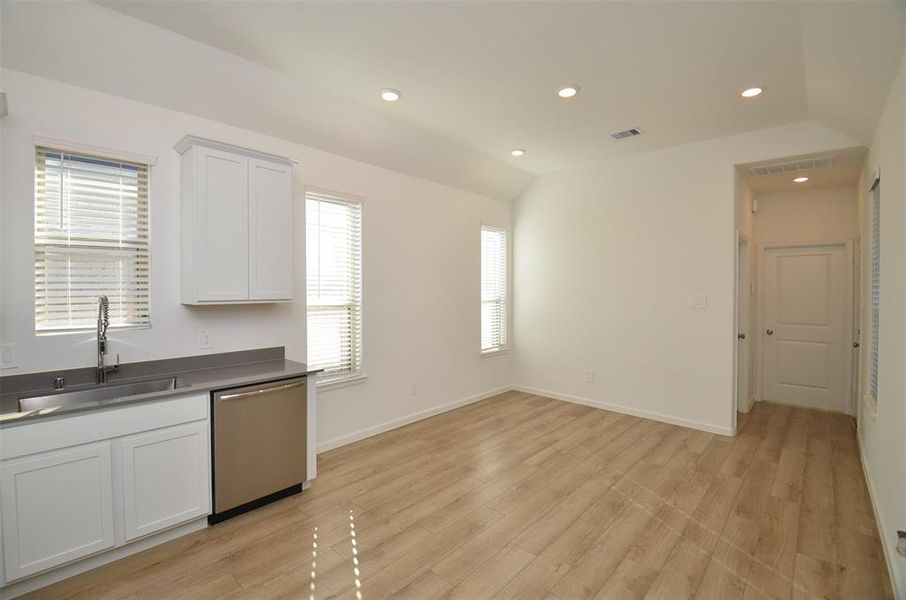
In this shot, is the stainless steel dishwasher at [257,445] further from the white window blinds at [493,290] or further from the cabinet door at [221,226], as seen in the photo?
the white window blinds at [493,290]

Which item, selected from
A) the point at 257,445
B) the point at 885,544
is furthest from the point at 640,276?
the point at 257,445

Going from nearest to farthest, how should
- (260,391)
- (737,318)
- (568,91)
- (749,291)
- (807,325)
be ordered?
(260,391) → (568,91) → (737,318) → (749,291) → (807,325)

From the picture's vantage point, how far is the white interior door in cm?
505

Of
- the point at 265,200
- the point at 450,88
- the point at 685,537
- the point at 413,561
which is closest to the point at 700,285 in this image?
the point at 685,537

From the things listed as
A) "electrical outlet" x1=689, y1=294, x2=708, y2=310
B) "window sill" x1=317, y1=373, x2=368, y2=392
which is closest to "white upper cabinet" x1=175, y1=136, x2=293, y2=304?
"window sill" x1=317, y1=373, x2=368, y2=392

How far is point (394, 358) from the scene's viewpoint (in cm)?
441

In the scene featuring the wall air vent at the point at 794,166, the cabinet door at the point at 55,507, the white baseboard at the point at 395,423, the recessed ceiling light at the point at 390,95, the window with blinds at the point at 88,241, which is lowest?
the white baseboard at the point at 395,423

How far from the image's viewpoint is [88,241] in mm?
2604

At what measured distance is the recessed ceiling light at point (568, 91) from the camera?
313 cm

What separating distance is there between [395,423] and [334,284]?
1.61 meters

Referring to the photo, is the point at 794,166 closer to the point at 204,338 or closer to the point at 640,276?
the point at 640,276

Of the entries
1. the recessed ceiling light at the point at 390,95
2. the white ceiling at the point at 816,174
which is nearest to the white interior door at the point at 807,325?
the white ceiling at the point at 816,174

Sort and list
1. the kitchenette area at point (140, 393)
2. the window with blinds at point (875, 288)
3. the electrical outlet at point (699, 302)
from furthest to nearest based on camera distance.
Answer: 1. the electrical outlet at point (699, 302)
2. the window with blinds at point (875, 288)
3. the kitchenette area at point (140, 393)

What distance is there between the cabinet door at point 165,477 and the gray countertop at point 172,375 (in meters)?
0.23
